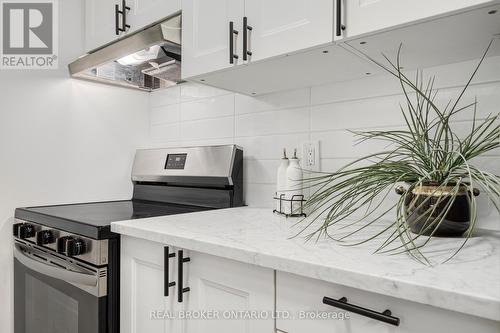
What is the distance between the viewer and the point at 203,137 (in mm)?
1802

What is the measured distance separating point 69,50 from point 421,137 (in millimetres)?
1744

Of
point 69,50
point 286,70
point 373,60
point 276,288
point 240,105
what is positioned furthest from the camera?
point 69,50

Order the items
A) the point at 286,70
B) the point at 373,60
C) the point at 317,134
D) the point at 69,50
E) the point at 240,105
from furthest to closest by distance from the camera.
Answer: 1. the point at 69,50
2. the point at 240,105
3. the point at 317,134
4. the point at 286,70
5. the point at 373,60

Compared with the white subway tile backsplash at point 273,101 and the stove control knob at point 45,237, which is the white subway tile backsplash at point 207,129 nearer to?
the white subway tile backsplash at point 273,101

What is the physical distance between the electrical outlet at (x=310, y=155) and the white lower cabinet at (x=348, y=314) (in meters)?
0.68

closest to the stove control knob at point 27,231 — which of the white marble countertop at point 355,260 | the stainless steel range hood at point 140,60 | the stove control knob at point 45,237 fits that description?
the stove control knob at point 45,237

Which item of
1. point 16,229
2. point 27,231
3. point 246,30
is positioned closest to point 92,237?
point 27,231

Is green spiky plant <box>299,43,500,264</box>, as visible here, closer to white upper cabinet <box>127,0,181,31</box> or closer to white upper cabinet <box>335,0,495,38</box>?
white upper cabinet <box>335,0,495,38</box>

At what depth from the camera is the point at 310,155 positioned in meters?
1.38

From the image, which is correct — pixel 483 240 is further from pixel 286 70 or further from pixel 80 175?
pixel 80 175

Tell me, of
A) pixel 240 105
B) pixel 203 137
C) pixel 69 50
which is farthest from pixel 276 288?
pixel 69 50

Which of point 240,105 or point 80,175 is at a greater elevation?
point 240,105

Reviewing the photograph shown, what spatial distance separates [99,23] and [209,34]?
0.85 m

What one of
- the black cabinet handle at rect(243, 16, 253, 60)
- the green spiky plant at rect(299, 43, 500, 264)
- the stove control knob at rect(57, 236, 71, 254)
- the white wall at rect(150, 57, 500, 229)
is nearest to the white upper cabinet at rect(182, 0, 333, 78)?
the black cabinet handle at rect(243, 16, 253, 60)
